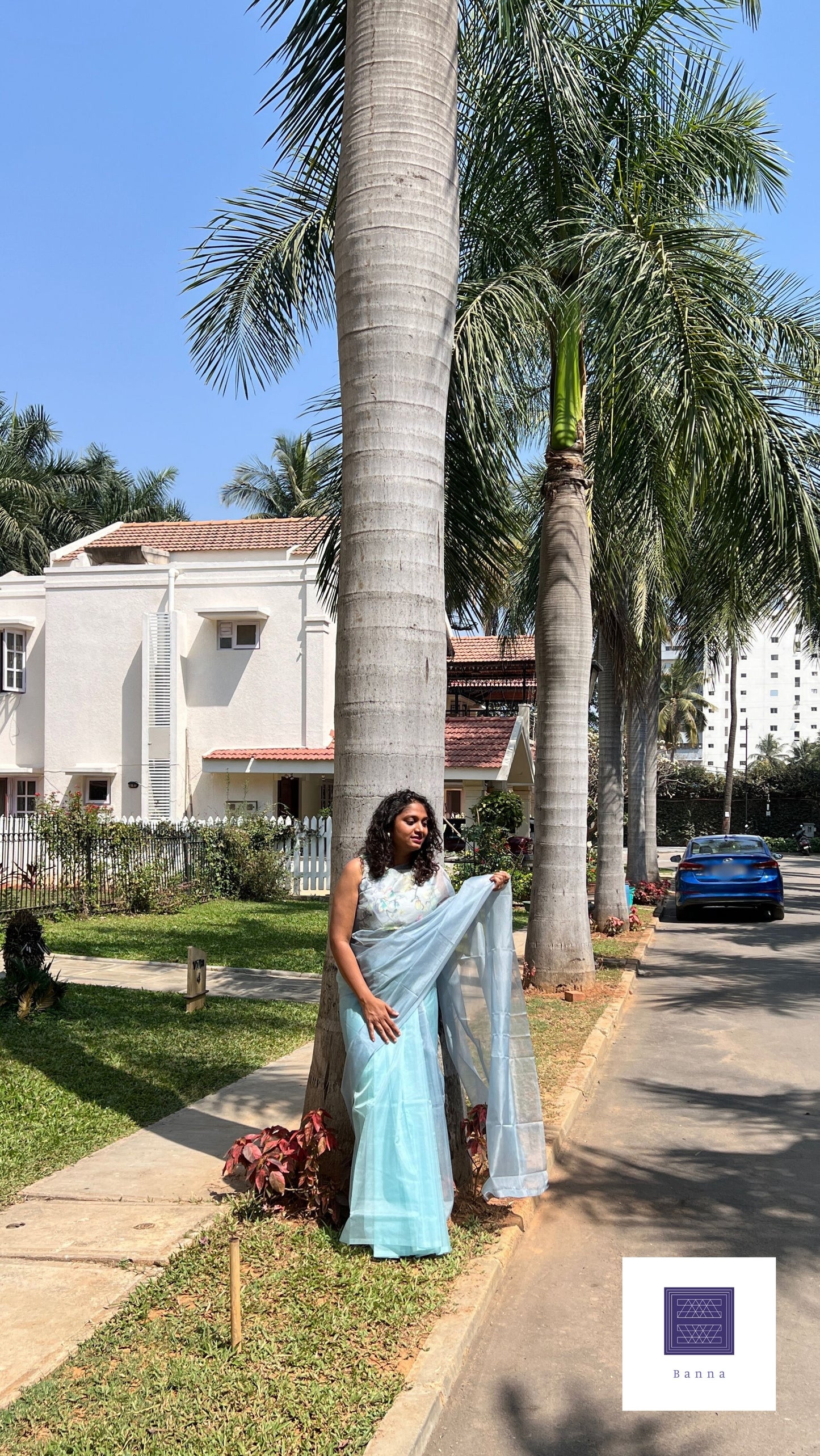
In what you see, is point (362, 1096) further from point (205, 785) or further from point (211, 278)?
point (205, 785)

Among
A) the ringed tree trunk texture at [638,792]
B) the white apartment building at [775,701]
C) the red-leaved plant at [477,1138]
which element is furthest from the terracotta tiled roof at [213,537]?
the white apartment building at [775,701]

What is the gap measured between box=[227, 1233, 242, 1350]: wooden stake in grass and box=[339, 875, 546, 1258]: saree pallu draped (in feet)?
2.62

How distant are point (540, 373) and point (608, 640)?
4536mm

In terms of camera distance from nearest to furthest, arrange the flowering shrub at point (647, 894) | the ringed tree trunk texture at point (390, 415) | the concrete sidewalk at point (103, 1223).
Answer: the concrete sidewalk at point (103, 1223)
the ringed tree trunk texture at point (390, 415)
the flowering shrub at point (647, 894)

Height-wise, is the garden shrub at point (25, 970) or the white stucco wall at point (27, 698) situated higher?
the white stucco wall at point (27, 698)

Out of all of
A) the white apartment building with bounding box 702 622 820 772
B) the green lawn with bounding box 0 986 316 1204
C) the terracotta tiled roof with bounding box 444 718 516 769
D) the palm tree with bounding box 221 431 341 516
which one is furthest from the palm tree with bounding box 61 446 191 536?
the white apartment building with bounding box 702 622 820 772

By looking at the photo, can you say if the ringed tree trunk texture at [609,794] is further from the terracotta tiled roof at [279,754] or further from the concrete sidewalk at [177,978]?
the terracotta tiled roof at [279,754]

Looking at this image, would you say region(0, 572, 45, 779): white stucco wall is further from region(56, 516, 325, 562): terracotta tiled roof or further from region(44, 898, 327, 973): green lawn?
region(44, 898, 327, 973): green lawn

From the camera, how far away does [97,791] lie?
27.8 m

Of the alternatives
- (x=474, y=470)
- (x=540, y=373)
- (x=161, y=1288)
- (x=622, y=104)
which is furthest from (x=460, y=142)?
(x=161, y=1288)

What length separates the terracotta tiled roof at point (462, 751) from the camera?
2536 cm

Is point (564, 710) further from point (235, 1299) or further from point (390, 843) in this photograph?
point (235, 1299)

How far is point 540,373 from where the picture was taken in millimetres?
14000

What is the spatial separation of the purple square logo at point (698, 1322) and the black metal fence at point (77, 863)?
13187 mm
